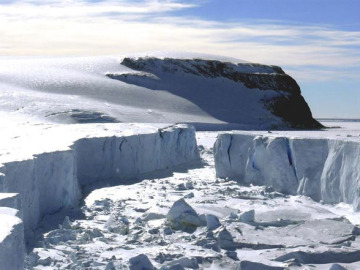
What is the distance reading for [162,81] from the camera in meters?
45.8

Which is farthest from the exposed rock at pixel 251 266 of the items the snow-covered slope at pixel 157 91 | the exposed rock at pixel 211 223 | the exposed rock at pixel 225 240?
the snow-covered slope at pixel 157 91

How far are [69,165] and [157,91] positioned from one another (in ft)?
109

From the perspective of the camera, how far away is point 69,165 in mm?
10289

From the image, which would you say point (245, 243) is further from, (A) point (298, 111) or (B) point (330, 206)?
(A) point (298, 111)

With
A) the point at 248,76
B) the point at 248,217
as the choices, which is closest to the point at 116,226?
the point at 248,217

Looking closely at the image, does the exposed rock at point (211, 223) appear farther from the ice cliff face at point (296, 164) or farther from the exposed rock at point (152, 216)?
the ice cliff face at point (296, 164)

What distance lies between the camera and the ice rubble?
18.2 ft

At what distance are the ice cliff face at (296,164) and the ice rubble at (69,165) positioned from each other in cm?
210

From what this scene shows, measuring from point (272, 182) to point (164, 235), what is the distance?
416 centimetres

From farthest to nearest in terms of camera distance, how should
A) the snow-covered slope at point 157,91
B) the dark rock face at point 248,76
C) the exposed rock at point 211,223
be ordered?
the dark rock face at point 248,76 → the snow-covered slope at point 157,91 → the exposed rock at point 211,223

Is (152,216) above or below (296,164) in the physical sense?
below

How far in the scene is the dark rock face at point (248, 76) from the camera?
47.2m

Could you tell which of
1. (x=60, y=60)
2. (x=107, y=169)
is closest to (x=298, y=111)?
(x=60, y=60)

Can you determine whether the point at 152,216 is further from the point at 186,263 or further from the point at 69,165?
the point at 186,263
